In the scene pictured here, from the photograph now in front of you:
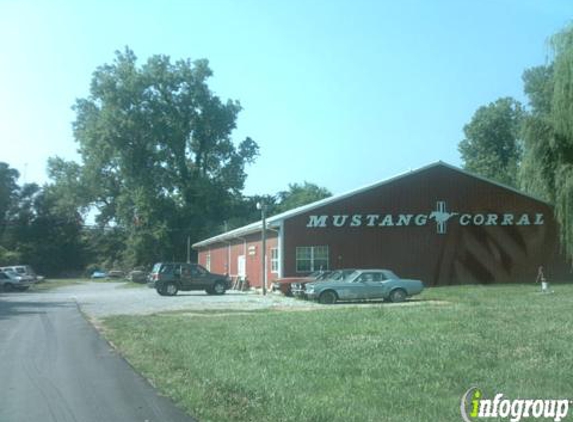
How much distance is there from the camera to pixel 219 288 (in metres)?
40.3

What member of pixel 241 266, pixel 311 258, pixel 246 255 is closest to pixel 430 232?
pixel 311 258

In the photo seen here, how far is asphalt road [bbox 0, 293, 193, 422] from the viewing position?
880 centimetres

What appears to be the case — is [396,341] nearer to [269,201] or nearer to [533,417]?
[533,417]

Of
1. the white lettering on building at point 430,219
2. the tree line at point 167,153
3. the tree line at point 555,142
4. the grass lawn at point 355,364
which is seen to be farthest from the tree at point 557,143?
the tree line at point 167,153

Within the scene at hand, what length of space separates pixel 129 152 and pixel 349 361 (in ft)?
217

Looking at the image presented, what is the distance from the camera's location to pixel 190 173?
3113 inches

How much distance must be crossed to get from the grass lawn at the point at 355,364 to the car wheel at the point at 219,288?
854 inches

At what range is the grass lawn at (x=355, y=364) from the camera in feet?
28.2

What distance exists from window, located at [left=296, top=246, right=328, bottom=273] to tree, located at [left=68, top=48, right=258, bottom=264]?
120ft

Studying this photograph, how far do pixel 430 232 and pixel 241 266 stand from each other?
14.1m

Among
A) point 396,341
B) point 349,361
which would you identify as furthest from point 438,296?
point 349,361

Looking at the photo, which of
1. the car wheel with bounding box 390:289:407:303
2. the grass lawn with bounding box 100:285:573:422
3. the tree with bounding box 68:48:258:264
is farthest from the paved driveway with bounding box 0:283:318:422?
the tree with bounding box 68:48:258:264

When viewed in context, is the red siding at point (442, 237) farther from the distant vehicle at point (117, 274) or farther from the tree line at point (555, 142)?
the distant vehicle at point (117, 274)

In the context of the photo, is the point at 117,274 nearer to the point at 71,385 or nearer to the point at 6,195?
the point at 6,195
